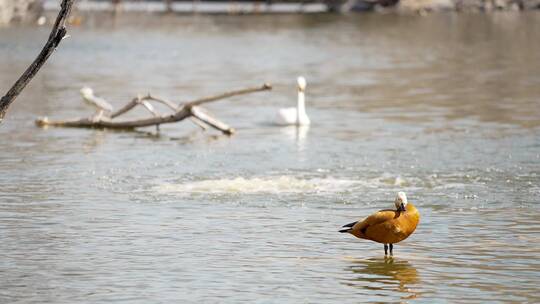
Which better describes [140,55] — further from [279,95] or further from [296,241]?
[296,241]

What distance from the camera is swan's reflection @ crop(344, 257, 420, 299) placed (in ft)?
51.3

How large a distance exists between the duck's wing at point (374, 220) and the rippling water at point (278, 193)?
457mm

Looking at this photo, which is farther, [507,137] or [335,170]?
[507,137]

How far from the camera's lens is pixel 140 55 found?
64938 millimetres

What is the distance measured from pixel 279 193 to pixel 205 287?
6913mm

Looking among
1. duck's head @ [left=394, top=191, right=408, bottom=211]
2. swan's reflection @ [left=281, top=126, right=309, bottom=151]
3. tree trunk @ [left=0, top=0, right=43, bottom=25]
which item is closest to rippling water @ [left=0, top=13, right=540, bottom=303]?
swan's reflection @ [left=281, top=126, right=309, bottom=151]

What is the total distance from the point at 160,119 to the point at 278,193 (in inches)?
339

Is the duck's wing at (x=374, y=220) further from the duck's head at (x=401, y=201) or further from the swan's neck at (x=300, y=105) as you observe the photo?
the swan's neck at (x=300, y=105)

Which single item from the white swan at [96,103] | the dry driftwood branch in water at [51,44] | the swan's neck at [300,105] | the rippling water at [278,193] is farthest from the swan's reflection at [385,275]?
the white swan at [96,103]

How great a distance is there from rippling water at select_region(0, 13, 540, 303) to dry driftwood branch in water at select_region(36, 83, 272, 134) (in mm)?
404

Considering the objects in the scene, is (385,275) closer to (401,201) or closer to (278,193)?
(401,201)

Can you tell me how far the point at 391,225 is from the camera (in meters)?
16.3

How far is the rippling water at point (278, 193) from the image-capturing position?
1593 centimetres

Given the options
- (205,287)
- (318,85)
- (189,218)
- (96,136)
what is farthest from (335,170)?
(318,85)
